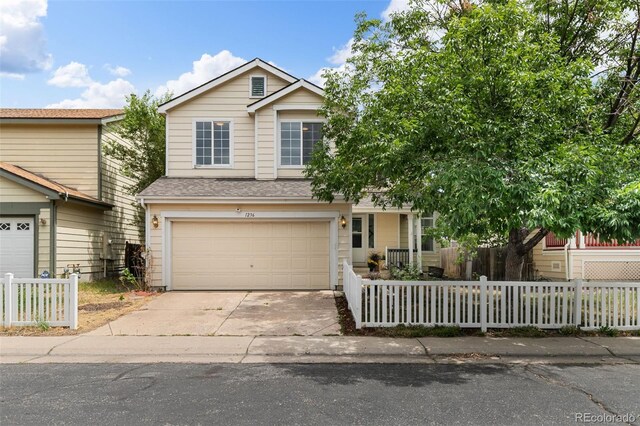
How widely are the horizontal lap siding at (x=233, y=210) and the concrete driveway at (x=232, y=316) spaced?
42.1 inches

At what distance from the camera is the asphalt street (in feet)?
14.6

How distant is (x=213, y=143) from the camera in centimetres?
1445

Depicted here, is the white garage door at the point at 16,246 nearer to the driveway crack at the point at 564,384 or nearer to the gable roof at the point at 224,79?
the gable roof at the point at 224,79

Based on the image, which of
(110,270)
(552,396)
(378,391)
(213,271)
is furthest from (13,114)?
(552,396)

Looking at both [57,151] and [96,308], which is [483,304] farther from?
[57,151]

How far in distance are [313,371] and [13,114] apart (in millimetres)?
16082

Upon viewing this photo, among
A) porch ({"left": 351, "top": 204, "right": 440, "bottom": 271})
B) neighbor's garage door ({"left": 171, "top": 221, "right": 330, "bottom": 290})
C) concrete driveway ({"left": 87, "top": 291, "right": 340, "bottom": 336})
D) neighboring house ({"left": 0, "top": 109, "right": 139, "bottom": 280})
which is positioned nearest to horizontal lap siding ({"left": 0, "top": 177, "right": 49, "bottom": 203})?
neighboring house ({"left": 0, "top": 109, "right": 139, "bottom": 280})

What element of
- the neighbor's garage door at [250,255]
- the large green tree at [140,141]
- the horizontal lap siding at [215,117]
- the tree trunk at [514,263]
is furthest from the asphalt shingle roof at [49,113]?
the tree trunk at [514,263]

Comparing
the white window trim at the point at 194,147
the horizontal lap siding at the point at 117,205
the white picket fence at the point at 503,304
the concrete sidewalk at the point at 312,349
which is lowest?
the concrete sidewalk at the point at 312,349

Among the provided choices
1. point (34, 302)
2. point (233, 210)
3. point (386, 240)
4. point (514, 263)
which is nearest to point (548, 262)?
point (514, 263)

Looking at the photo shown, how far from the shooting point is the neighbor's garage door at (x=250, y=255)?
13.0 metres

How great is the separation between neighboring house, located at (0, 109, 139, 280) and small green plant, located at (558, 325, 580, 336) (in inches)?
534

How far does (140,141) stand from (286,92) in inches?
281

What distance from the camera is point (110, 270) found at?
17.1m
